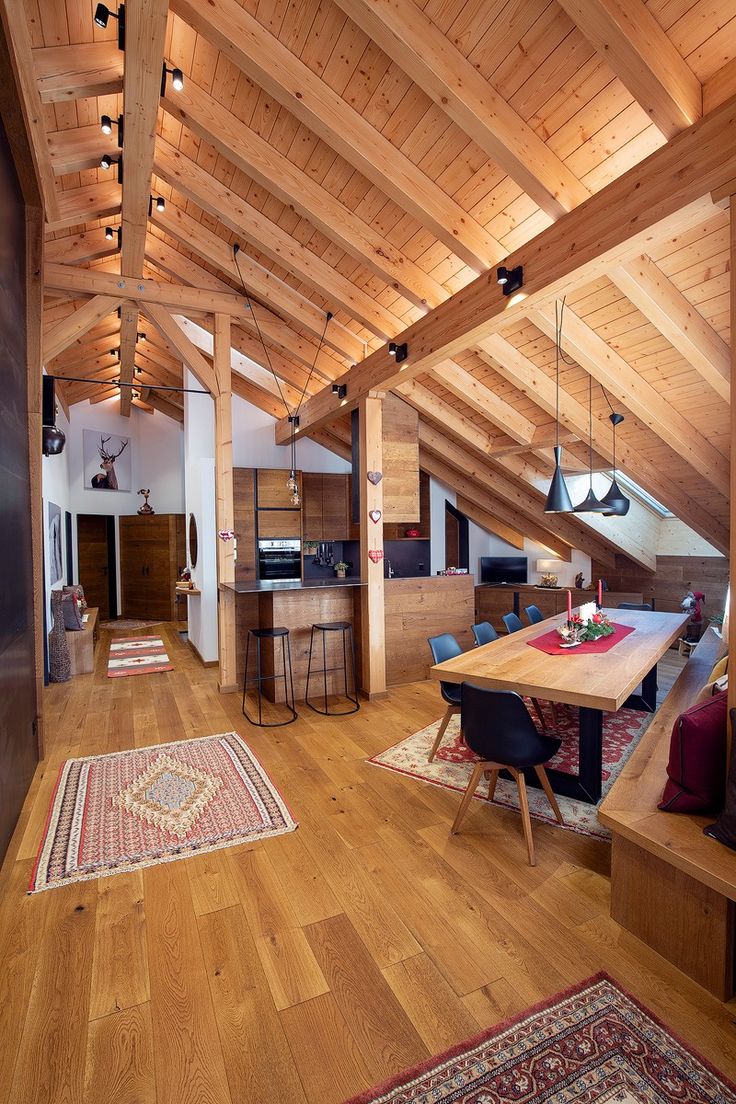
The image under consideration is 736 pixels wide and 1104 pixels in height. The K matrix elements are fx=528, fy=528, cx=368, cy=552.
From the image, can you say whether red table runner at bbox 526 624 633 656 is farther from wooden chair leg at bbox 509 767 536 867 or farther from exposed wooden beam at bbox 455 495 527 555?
exposed wooden beam at bbox 455 495 527 555

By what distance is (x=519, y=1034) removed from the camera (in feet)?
5.31

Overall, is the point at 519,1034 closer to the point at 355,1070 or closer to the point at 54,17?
the point at 355,1070

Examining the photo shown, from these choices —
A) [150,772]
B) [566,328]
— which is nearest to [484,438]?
[566,328]

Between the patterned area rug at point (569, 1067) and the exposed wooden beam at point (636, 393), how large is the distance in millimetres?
3757

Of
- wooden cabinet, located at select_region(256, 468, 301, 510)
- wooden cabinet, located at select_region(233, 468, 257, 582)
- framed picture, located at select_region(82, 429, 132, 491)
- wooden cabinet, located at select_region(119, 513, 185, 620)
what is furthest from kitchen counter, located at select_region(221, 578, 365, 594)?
framed picture, located at select_region(82, 429, 132, 491)

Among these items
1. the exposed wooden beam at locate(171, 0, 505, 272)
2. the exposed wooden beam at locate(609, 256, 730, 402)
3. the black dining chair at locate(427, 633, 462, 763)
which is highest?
the exposed wooden beam at locate(171, 0, 505, 272)

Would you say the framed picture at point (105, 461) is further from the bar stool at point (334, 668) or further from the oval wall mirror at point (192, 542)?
the bar stool at point (334, 668)

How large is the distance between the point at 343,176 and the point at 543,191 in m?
1.49

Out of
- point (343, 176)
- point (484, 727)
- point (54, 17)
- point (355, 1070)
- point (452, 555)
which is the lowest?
point (355, 1070)

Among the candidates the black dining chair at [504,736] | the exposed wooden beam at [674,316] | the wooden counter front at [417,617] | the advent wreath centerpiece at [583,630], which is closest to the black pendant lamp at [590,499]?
the advent wreath centerpiece at [583,630]

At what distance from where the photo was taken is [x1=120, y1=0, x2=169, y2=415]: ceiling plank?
101 inches

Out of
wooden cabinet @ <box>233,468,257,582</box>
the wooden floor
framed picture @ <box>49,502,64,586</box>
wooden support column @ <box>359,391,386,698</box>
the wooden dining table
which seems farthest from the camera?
wooden cabinet @ <box>233,468,257,582</box>

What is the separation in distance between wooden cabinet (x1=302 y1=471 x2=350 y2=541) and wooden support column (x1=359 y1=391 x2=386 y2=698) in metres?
2.95

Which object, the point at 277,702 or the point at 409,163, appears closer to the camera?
the point at 409,163
